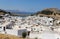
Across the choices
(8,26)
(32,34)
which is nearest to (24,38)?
(32,34)

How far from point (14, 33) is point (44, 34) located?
3807 mm

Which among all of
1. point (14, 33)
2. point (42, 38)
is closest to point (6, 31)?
point (14, 33)

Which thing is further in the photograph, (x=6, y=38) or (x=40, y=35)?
(x=40, y=35)

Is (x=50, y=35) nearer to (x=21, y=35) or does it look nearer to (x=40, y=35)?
(x=40, y=35)

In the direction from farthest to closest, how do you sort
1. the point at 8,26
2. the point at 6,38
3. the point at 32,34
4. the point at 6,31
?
the point at 8,26, the point at 6,31, the point at 32,34, the point at 6,38

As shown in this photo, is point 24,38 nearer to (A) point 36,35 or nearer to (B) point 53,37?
(A) point 36,35

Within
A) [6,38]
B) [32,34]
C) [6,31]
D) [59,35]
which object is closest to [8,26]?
[6,31]

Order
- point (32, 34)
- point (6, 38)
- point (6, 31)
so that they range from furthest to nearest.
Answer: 1. point (6, 31)
2. point (32, 34)
3. point (6, 38)

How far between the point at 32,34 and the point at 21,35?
1.42m

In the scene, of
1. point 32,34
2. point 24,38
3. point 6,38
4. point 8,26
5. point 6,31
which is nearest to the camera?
point 6,38

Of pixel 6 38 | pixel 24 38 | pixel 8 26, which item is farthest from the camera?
pixel 8 26

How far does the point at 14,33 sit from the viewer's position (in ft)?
64.1

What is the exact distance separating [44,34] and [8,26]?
21.3ft

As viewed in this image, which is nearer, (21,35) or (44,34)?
(44,34)
